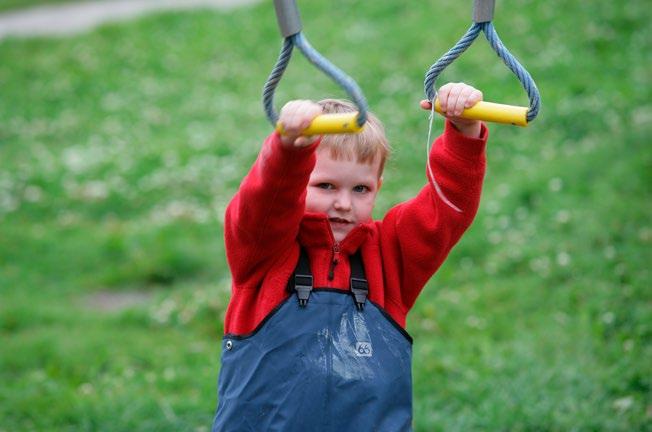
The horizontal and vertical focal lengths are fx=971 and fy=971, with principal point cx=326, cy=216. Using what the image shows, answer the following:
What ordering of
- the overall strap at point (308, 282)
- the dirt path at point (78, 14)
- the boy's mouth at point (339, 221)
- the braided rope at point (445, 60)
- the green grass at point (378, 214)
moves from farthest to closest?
the dirt path at point (78, 14), the green grass at point (378, 214), the boy's mouth at point (339, 221), the overall strap at point (308, 282), the braided rope at point (445, 60)

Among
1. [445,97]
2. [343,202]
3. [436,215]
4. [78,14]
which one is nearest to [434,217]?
[436,215]

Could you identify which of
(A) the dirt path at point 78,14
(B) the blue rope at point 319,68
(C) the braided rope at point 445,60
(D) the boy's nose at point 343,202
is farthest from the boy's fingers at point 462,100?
(A) the dirt path at point 78,14

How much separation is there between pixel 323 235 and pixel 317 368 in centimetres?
39

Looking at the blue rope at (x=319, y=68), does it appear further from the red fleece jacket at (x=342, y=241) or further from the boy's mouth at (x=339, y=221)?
the boy's mouth at (x=339, y=221)

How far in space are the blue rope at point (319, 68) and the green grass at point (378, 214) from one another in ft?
8.14

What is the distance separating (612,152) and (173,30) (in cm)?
967

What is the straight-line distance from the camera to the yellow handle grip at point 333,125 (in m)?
2.39

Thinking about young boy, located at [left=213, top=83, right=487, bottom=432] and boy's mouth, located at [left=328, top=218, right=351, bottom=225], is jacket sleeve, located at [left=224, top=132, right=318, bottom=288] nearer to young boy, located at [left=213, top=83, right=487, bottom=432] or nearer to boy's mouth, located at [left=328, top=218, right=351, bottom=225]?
young boy, located at [left=213, top=83, right=487, bottom=432]

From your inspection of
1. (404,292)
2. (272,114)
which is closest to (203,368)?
(404,292)

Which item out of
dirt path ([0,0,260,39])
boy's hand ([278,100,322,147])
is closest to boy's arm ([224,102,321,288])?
boy's hand ([278,100,322,147])

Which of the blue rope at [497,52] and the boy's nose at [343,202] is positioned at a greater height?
the blue rope at [497,52]

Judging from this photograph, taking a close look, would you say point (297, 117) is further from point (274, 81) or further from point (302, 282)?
point (302, 282)

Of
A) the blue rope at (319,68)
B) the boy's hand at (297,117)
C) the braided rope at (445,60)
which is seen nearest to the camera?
the blue rope at (319,68)

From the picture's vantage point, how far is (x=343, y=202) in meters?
2.87
